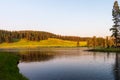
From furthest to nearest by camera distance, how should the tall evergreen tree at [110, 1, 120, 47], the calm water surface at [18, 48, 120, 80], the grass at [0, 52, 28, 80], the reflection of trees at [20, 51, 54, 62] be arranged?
the tall evergreen tree at [110, 1, 120, 47] → the reflection of trees at [20, 51, 54, 62] → the calm water surface at [18, 48, 120, 80] → the grass at [0, 52, 28, 80]

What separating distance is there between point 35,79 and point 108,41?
129826 mm

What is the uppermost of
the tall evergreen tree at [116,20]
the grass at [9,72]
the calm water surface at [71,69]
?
the tall evergreen tree at [116,20]

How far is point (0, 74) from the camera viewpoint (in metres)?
26.8

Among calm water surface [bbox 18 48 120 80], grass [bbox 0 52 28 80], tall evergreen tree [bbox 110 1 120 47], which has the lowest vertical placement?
calm water surface [bbox 18 48 120 80]

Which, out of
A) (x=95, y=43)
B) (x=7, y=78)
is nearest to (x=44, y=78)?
(x=7, y=78)

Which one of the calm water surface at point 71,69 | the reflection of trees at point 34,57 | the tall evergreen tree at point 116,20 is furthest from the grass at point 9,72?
the tall evergreen tree at point 116,20

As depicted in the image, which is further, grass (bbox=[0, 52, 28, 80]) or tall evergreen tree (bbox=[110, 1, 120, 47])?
tall evergreen tree (bbox=[110, 1, 120, 47])

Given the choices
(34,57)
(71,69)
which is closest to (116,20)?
(34,57)

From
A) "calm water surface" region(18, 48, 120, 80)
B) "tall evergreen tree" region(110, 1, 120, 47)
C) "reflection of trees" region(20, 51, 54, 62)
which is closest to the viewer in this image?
"calm water surface" region(18, 48, 120, 80)

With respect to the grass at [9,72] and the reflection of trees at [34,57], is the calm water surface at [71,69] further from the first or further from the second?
the reflection of trees at [34,57]

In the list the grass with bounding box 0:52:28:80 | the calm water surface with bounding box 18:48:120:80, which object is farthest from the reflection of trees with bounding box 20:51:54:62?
the grass with bounding box 0:52:28:80

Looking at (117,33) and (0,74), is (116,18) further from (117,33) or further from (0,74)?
(0,74)

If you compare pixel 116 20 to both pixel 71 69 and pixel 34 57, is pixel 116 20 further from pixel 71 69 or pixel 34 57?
pixel 71 69

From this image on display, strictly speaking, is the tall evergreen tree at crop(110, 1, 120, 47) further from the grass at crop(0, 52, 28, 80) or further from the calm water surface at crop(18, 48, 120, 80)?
the grass at crop(0, 52, 28, 80)
